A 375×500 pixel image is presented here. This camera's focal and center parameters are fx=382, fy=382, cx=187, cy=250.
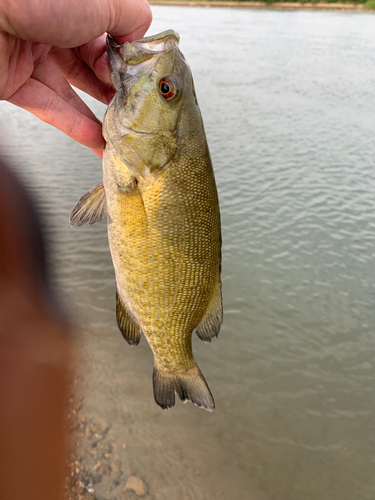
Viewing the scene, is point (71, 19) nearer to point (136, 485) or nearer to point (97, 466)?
point (97, 466)

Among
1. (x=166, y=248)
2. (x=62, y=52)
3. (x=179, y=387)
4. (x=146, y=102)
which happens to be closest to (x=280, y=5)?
(x=62, y=52)

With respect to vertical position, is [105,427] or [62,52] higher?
[62,52]

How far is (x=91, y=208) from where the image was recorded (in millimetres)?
1910

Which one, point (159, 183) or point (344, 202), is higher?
point (159, 183)

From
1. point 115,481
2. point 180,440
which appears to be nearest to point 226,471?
point 180,440

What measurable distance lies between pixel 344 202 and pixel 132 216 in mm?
7826

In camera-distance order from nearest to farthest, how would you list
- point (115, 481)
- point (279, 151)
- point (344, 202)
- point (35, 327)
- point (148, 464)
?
point (35, 327) → point (115, 481) → point (148, 464) → point (344, 202) → point (279, 151)


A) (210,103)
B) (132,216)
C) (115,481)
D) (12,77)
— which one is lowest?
(115,481)

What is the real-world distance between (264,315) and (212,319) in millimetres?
3917

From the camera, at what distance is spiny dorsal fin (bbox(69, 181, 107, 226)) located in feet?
6.20

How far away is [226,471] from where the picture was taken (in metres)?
3.80

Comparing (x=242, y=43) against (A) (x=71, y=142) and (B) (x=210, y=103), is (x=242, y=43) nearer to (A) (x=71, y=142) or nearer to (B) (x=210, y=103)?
(B) (x=210, y=103)

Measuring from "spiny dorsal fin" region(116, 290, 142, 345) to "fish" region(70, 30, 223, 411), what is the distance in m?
0.06

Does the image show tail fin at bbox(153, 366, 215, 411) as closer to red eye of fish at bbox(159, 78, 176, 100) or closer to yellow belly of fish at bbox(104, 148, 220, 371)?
yellow belly of fish at bbox(104, 148, 220, 371)
